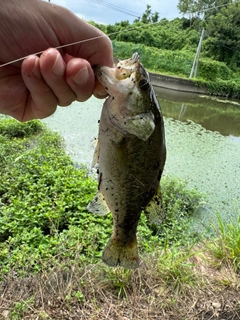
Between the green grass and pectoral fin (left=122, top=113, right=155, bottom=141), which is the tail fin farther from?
the green grass

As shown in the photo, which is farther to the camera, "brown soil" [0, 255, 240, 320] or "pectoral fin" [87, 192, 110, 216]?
"brown soil" [0, 255, 240, 320]

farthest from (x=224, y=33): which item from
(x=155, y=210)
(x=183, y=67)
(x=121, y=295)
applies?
(x=155, y=210)

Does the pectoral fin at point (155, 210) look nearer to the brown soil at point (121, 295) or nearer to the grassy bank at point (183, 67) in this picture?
the brown soil at point (121, 295)

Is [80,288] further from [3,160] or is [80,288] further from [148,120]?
[3,160]

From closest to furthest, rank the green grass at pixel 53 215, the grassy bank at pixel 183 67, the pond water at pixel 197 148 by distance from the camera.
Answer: the green grass at pixel 53 215, the pond water at pixel 197 148, the grassy bank at pixel 183 67

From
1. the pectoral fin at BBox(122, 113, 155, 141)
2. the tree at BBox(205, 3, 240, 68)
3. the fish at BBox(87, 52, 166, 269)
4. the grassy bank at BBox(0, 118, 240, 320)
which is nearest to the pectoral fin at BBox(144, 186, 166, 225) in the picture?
the fish at BBox(87, 52, 166, 269)

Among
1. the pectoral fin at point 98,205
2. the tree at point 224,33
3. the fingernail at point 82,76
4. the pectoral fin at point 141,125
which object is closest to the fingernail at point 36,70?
the fingernail at point 82,76

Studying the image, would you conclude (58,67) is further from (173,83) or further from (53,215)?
(173,83)
